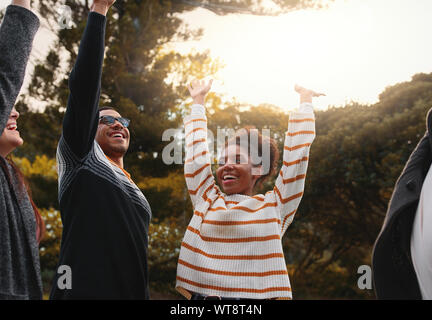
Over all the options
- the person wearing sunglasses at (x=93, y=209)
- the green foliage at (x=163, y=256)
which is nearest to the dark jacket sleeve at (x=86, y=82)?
the person wearing sunglasses at (x=93, y=209)

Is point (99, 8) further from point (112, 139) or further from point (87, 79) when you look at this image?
point (112, 139)

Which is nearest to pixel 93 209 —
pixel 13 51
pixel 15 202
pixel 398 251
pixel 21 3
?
pixel 15 202

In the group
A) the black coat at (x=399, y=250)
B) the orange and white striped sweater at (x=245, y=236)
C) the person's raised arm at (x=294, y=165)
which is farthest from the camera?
the person's raised arm at (x=294, y=165)

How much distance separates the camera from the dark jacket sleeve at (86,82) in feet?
4.44

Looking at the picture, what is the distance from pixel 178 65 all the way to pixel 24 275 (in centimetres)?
535

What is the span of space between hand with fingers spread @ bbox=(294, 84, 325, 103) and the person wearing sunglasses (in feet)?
3.28

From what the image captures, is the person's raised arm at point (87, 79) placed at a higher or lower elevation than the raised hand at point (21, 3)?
lower

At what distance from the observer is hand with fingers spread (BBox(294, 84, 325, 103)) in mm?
1987

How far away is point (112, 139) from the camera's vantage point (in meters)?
1.88

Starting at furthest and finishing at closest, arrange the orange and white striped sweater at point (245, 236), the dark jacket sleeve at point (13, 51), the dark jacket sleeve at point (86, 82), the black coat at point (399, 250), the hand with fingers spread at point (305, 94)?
the hand with fingers spread at point (305, 94), the orange and white striped sweater at point (245, 236), the dark jacket sleeve at point (86, 82), the black coat at point (399, 250), the dark jacket sleeve at point (13, 51)

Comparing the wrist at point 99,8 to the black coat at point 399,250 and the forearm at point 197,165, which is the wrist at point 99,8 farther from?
the black coat at point 399,250

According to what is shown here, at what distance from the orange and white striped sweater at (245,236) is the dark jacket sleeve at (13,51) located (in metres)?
1.04

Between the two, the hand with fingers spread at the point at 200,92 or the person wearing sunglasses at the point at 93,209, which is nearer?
the person wearing sunglasses at the point at 93,209
